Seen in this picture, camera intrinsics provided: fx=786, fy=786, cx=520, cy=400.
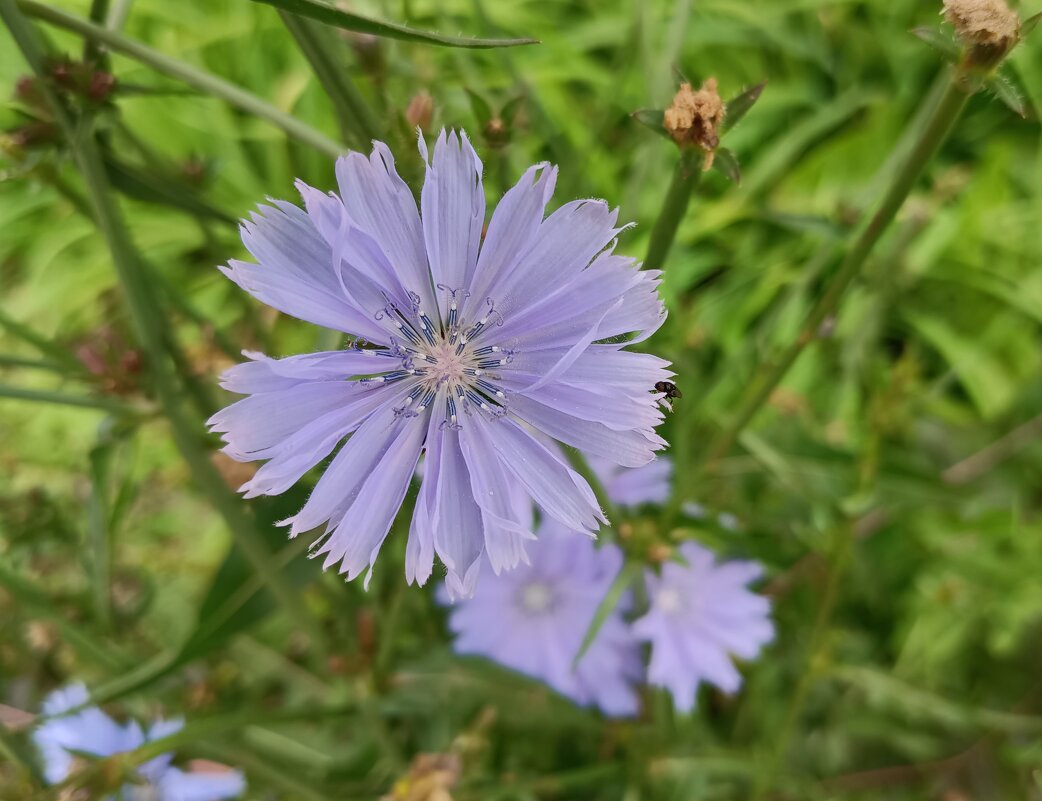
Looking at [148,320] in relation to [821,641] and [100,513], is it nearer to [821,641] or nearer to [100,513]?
[100,513]

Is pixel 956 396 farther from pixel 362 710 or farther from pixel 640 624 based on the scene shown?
pixel 362 710

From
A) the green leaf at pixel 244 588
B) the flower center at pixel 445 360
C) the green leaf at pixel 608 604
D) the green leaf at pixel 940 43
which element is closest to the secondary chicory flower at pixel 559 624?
the green leaf at pixel 608 604

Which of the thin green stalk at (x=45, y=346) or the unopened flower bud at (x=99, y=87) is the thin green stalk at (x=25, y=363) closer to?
the thin green stalk at (x=45, y=346)

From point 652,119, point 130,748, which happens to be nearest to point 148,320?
point 652,119

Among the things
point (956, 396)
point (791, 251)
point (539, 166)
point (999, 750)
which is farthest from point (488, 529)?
point (956, 396)

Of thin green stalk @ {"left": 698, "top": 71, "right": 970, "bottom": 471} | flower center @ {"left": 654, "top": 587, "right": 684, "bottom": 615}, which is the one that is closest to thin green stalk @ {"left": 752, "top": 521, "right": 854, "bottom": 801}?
flower center @ {"left": 654, "top": 587, "right": 684, "bottom": 615}

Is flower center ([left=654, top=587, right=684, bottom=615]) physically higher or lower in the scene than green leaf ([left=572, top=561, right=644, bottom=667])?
higher

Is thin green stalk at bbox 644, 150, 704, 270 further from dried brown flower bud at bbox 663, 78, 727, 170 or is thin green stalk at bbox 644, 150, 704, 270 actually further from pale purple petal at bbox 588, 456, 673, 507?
pale purple petal at bbox 588, 456, 673, 507
